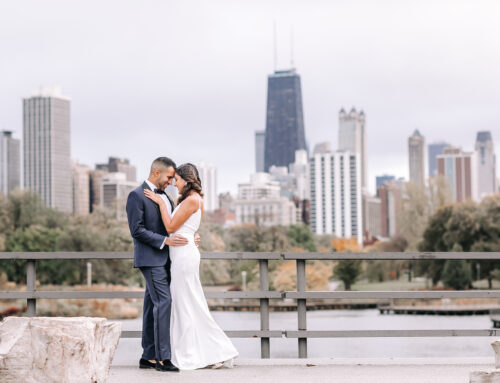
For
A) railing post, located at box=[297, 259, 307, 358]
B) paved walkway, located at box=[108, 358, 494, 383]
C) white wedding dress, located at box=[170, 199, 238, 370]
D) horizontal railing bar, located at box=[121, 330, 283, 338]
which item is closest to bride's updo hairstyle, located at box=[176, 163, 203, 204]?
white wedding dress, located at box=[170, 199, 238, 370]

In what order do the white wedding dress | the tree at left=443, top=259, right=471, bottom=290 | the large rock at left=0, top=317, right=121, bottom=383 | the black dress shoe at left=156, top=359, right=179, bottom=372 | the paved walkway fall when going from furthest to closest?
the tree at left=443, top=259, right=471, bottom=290 → the white wedding dress → the black dress shoe at left=156, top=359, right=179, bottom=372 → the paved walkway → the large rock at left=0, top=317, right=121, bottom=383

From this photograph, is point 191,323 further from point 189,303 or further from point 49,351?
point 49,351

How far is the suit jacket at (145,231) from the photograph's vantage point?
29.3ft

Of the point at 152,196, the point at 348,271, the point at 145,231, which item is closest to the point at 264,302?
the point at 145,231

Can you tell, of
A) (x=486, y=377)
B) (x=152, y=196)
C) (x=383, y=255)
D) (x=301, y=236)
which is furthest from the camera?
(x=301, y=236)

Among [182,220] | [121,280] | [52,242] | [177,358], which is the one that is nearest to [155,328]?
[177,358]

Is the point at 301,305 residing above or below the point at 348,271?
above

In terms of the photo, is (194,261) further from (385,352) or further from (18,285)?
(18,285)

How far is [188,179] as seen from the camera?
9125 mm

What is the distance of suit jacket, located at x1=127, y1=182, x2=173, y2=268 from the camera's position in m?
8.92

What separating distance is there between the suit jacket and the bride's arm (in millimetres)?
58

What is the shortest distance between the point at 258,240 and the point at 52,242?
20.6 meters

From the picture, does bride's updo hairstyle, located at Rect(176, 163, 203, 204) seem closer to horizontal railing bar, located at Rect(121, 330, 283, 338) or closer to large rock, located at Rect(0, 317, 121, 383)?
horizontal railing bar, located at Rect(121, 330, 283, 338)

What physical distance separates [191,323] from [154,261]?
2.37 feet
